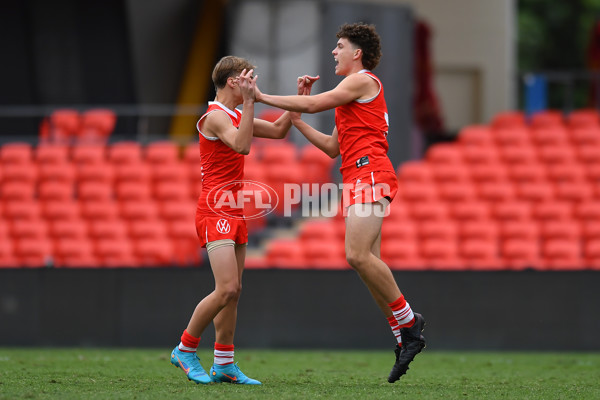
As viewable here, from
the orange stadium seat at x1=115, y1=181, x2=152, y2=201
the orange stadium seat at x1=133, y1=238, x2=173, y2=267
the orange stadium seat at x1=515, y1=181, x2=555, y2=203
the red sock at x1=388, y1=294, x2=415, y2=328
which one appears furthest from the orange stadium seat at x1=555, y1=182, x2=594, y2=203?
the red sock at x1=388, y1=294, x2=415, y2=328

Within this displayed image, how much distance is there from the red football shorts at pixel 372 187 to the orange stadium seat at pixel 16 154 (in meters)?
7.97

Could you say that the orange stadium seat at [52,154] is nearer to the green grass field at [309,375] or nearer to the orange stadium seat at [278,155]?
the orange stadium seat at [278,155]

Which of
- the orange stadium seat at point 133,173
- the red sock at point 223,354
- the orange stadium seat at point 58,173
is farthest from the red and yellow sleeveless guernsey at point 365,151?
the orange stadium seat at point 58,173

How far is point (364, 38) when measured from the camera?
5.98m

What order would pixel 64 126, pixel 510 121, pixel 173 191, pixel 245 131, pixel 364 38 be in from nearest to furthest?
pixel 245 131, pixel 364 38, pixel 173 191, pixel 64 126, pixel 510 121

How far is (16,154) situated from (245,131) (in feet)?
26.4

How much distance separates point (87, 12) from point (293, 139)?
169 inches

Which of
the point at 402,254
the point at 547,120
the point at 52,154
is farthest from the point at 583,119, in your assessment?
the point at 52,154

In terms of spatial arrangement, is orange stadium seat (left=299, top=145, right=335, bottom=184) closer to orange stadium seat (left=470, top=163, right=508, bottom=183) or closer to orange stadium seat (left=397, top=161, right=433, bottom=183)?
orange stadium seat (left=397, top=161, right=433, bottom=183)

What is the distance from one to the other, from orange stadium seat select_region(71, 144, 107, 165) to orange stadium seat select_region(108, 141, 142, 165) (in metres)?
0.12

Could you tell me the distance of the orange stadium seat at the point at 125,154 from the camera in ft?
41.3

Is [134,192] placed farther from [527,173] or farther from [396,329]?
[396,329]

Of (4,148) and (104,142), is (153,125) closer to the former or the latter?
(104,142)

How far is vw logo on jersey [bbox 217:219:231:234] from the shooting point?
578 centimetres
